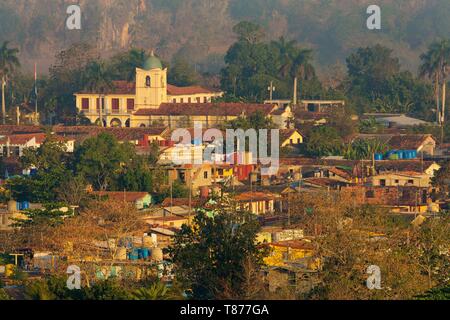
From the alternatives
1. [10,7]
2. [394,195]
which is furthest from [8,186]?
[10,7]

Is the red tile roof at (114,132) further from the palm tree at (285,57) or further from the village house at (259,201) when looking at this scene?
the palm tree at (285,57)

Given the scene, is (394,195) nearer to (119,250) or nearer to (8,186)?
(8,186)

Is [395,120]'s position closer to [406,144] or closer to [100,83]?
[406,144]

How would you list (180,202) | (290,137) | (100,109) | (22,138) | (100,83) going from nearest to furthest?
(180,202), (22,138), (290,137), (100,109), (100,83)

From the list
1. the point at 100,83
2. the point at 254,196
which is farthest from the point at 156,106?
the point at 254,196

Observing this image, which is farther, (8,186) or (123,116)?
(123,116)
